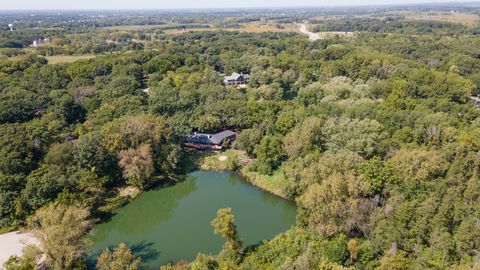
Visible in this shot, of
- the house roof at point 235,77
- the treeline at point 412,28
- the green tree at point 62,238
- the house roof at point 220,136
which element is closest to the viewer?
the green tree at point 62,238

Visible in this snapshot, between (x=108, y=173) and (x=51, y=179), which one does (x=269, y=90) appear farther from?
(x=51, y=179)

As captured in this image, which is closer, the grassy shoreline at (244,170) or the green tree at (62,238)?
the green tree at (62,238)

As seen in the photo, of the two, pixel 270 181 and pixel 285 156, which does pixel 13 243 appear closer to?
pixel 270 181

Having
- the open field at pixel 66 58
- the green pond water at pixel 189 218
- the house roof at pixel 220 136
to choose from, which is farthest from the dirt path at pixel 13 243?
the open field at pixel 66 58

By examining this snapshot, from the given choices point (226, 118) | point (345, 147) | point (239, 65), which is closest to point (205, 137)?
point (226, 118)

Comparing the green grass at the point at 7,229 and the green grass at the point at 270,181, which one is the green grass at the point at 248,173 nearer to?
the green grass at the point at 270,181

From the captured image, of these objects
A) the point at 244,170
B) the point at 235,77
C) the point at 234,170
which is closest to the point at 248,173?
the point at 244,170

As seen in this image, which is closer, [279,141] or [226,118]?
[279,141]

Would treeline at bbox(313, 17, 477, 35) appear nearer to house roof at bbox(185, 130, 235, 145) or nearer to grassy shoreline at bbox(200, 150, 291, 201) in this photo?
house roof at bbox(185, 130, 235, 145)
